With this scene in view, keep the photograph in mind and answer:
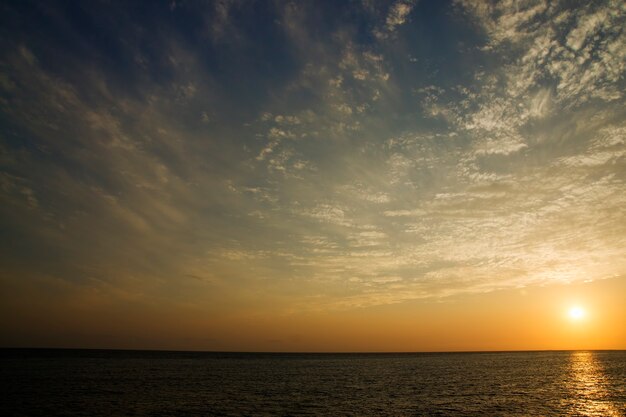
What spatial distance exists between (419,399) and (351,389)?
15.2 meters

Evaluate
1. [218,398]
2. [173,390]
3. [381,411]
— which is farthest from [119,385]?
[381,411]

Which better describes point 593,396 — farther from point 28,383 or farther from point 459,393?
point 28,383

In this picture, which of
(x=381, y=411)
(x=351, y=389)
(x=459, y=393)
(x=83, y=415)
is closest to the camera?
(x=83, y=415)

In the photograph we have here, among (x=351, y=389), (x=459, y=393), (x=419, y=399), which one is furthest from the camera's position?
(x=351, y=389)

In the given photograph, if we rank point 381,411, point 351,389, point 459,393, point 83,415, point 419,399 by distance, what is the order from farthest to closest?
point 351,389
point 459,393
point 419,399
point 381,411
point 83,415

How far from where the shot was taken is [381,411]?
141 feet

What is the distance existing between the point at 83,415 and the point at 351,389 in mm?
40064

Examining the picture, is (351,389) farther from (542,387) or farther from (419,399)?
(542,387)

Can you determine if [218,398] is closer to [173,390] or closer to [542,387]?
[173,390]

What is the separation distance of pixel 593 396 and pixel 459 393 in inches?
715

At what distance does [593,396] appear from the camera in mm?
55219

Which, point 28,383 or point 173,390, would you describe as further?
point 28,383

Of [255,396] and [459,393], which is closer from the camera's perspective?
[255,396]

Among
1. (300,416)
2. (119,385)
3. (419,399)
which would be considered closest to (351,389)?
(419,399)
